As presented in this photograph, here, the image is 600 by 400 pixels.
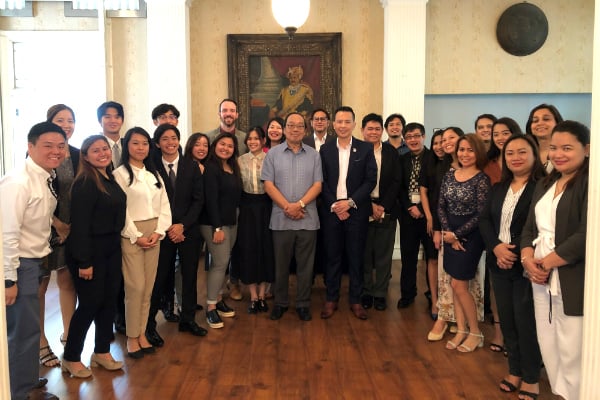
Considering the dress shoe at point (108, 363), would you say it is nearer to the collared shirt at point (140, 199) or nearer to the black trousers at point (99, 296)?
the black trousers at point (99, 296)

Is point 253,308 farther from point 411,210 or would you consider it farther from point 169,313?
point 411,210

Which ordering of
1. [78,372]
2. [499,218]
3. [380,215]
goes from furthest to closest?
[380,215]
[78,372]
[499,218]

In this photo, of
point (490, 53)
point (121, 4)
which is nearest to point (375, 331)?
point (490, 53)

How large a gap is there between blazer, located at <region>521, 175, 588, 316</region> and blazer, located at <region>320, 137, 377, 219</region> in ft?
6.24

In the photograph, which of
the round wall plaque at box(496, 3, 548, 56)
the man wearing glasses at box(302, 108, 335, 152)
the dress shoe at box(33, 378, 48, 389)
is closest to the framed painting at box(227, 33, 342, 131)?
the man wearing glasses at box(302, 108, 335, 152)

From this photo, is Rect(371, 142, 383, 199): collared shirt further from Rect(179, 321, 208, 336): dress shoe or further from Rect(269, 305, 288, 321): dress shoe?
Rect(179, 321, 208, 336): dress shoe

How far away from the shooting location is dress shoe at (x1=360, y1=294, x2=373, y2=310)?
475 cm

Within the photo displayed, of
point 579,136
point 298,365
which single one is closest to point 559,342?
point 579,136

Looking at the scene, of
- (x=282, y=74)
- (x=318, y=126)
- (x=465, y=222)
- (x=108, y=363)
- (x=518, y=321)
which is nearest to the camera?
(x=518, y=321)

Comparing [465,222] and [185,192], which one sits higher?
[185,192]

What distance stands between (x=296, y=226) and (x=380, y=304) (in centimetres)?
108

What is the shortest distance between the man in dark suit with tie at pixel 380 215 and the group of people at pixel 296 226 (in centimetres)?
1

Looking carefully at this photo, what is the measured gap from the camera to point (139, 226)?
11.5ft

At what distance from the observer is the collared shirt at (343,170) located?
173 inches
